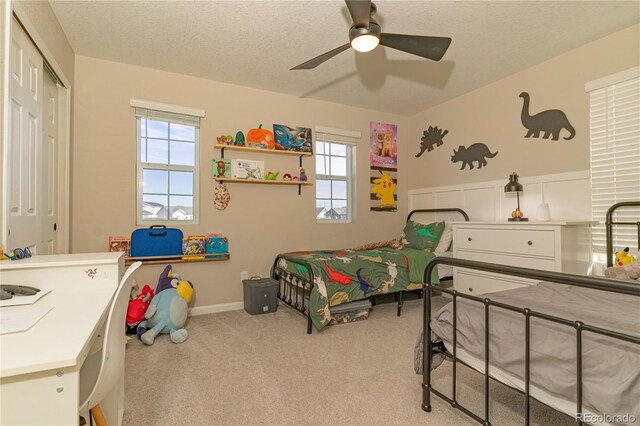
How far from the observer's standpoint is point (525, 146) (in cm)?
346

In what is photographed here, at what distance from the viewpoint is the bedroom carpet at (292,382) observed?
66.6 inches

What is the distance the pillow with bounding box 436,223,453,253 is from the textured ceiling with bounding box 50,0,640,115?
176 cm

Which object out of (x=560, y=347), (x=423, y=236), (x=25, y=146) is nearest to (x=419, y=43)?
(x=560, y=347)

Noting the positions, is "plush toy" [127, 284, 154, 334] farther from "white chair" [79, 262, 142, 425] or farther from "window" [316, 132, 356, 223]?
"window" [316, 132, 356, 223]

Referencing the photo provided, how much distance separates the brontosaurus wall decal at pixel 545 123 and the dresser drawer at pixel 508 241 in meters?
1.11

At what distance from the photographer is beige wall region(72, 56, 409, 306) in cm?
315

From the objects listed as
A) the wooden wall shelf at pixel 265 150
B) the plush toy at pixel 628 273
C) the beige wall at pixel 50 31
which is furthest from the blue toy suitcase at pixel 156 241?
the plush toy at pixel 628 273

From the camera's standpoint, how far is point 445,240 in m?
3.88

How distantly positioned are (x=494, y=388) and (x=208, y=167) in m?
3.28

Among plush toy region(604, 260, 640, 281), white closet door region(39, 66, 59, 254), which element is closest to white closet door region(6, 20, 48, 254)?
white closet door region(39, 66, 59, 254)

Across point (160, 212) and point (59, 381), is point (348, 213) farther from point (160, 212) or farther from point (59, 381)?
point (59, 381)

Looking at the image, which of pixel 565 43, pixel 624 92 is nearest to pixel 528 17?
pixel 565 43

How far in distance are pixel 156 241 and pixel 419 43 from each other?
9.91 ft

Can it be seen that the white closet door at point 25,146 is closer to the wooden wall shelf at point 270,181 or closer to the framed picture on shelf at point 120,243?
the framed picture on shelf at point 120,243
